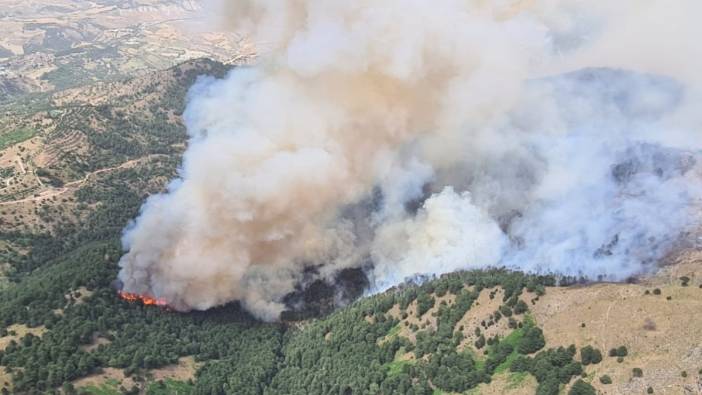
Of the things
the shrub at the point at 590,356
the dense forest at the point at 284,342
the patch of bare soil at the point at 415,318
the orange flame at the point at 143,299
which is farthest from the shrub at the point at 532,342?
the orange flame at the point at 143,299

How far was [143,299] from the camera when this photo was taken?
487ft

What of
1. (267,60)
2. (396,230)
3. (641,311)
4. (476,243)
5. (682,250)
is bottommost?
(641,311)

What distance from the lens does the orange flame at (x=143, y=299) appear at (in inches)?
5778

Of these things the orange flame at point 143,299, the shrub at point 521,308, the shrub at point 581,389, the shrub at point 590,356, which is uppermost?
the orange flame at point 143,299

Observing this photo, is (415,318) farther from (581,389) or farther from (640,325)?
(581,389)

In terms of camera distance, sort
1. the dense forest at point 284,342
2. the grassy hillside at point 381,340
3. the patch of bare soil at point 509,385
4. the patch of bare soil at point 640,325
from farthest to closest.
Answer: the dense forest at point 284,342 < the patch of bare soil at point 509,385 < the grassy hillside at point 381,340 < the patch of bare soil at point 640,325

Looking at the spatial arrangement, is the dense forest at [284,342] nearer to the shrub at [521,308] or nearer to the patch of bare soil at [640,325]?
the shrub at [521,308]

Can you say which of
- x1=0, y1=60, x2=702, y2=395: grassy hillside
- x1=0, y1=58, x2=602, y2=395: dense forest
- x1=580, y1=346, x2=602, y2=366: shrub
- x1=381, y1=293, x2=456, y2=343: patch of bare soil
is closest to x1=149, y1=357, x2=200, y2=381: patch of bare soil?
x1=0, y1=60, x2=702, y2=395: grassy hillside

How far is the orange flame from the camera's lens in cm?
14675

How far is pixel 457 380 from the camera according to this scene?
320 ft

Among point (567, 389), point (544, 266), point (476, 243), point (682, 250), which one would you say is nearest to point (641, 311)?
point (567, 389)

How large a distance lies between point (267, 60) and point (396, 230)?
5031cm

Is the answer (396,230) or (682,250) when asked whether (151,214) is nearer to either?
(396,230)

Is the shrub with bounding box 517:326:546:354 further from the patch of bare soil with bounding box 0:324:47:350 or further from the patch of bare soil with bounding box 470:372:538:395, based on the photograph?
the patch of bare soil with bounding box 0:324:47:350
